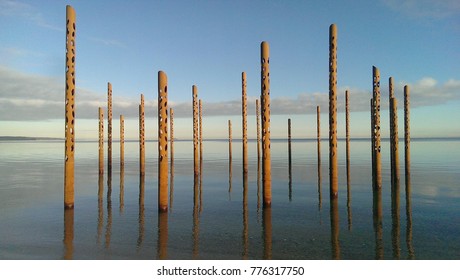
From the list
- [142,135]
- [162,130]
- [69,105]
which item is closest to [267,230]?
[162,130]

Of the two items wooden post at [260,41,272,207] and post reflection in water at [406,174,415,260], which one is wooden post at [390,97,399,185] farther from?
wooden post at [260,41,272,207]

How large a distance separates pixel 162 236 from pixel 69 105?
5.47 m

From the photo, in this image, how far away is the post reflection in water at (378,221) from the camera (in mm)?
6770

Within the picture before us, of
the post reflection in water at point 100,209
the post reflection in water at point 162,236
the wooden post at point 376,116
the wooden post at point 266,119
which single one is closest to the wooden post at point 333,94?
the wooden post at point 266,119

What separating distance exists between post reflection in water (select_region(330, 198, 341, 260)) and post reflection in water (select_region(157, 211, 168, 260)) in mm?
3492

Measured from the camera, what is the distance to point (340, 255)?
21.4 feet

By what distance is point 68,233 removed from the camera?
7.99 meters

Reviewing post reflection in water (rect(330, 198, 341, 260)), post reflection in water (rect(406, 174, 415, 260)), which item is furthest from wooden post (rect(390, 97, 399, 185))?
post reflection in water (rect(330, 198, 341, 260))

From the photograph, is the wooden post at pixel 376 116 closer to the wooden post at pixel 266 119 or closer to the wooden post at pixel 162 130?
the wooden post at pixel 266 119

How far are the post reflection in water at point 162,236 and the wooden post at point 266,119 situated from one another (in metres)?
3.40

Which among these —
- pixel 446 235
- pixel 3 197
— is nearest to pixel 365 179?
pixel 446 235

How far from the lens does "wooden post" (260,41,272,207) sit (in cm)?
1056

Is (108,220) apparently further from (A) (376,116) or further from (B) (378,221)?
(A) (376,116)

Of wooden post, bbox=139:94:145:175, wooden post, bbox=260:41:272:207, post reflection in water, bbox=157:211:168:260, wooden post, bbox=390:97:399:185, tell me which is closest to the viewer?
post reflection in water, bbox=157:211:168:260
